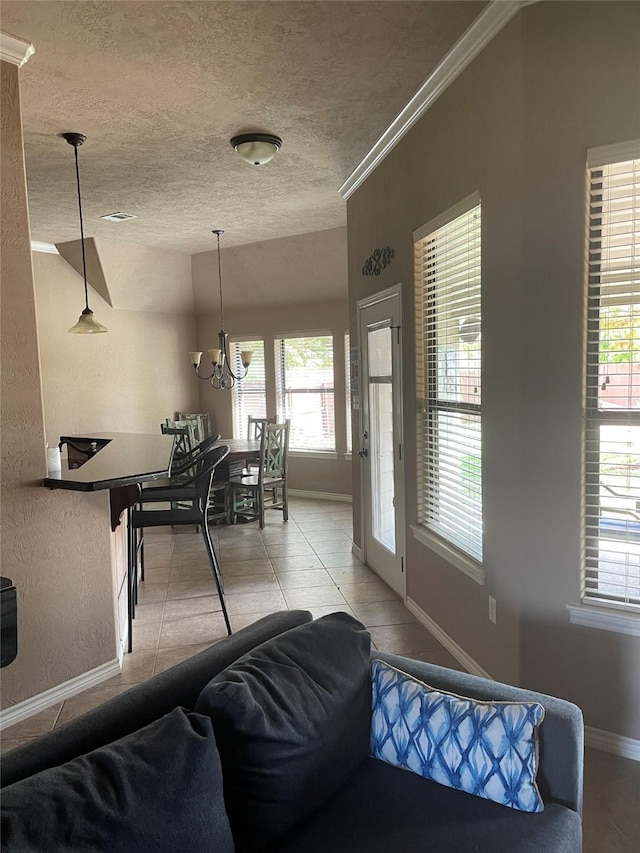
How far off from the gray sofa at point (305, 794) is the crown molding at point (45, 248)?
18.9 ft

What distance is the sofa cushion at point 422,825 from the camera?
127 cm

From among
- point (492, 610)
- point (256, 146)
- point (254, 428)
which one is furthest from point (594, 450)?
point (254, 428)

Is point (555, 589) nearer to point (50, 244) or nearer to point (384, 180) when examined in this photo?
point (384, 180)

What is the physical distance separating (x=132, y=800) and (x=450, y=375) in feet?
7.92

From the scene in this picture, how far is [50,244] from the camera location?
615cm

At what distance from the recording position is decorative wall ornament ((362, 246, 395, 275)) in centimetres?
373

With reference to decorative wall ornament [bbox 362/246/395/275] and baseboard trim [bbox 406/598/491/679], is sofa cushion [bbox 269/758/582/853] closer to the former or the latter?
baseboard trim [bbox 406/598/491/679]

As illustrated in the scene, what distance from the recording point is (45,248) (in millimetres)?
6156

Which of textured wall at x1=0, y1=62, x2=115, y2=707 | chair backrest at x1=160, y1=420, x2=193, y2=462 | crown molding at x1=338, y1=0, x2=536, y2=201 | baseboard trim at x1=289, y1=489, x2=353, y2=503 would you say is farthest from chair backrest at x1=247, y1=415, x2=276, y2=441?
textured wall at x1=0, y1=62, x2=115, y2=707

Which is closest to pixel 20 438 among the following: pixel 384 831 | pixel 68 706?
pixel 68 706

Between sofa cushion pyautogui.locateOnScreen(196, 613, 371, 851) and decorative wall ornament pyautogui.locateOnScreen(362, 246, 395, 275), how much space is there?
2.73m

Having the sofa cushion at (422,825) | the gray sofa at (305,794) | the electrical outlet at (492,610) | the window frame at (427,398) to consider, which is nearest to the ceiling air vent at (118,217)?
the window frame at (427,398)

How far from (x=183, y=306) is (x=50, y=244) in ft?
6.16

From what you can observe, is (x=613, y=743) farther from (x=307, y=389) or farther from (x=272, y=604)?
(x=307, y=389)
